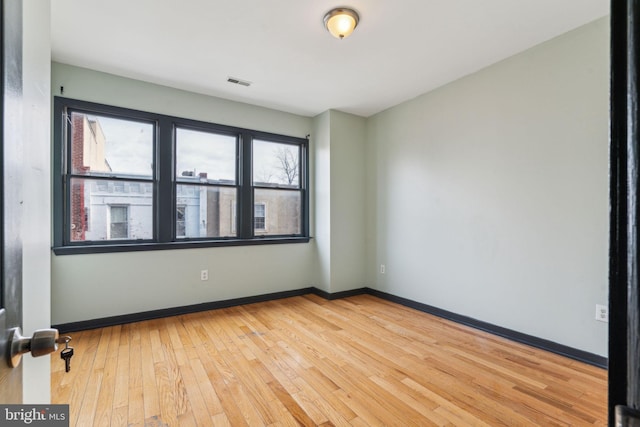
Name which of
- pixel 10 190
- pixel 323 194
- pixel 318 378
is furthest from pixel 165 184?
pixel 10 190

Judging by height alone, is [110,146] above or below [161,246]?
above

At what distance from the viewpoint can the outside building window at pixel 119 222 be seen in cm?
314

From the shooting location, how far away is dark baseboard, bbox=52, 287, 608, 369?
239 centimetres

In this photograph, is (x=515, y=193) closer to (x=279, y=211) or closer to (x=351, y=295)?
(x=351, y=295)

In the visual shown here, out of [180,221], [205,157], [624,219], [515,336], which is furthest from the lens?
[205,157]

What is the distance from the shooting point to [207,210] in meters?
3.70

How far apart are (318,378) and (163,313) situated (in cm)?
207

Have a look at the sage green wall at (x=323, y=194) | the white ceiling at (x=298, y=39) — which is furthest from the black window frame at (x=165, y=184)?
the white ceiling at (x=298, y=39)

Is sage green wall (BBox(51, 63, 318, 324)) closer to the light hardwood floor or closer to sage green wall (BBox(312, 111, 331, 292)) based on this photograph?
sage green wall (BBox(312, 111, 331, 292))

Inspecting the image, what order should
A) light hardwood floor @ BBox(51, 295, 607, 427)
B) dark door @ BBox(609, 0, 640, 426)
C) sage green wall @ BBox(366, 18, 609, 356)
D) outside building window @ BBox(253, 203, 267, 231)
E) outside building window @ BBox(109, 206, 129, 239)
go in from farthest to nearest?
outside building window @ BBox(253, 203, 267, 231) < outside building window @ BBox(109, 206, 129, 239) < sage green wall @ BBox(366, 18, 609, 356) < light hardwood floor @ BBox(51, 295, 607, 427) < dark door @ BBox(609, 0, 640, 426)

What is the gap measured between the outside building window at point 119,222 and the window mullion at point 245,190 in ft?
4.01

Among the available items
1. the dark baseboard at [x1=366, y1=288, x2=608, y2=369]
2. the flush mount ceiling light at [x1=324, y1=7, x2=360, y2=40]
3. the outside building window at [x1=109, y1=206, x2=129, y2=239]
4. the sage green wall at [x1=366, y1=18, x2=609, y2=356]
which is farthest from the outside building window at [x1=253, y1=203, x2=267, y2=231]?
the flush mount ceiling light at [x1=324, y1=7, x2=360, y2=40]

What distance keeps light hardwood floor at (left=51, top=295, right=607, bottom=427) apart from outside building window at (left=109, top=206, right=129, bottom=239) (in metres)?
0.93

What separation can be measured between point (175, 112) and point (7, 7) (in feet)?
10.4
